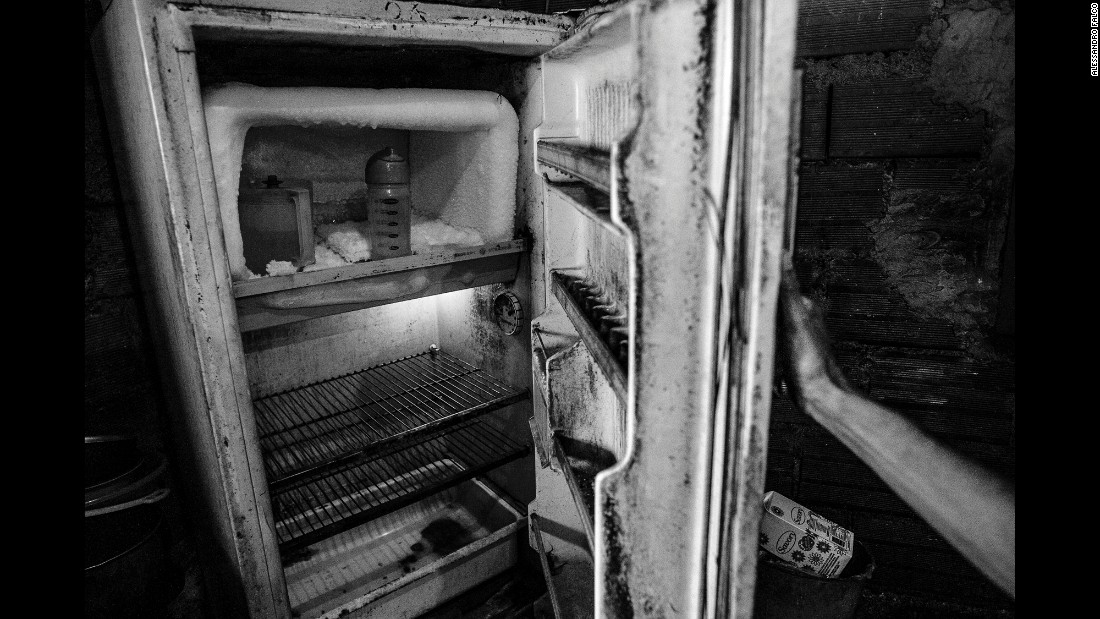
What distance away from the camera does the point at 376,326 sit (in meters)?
2.10

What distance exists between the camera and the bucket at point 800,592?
1.35 meters

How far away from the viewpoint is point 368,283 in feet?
4.84

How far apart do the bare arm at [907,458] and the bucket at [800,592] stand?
0.87m

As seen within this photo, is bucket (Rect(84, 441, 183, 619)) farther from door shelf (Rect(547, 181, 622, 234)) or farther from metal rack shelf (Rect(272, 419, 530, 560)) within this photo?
door shelf (Rect(547, 181, 622, 234))

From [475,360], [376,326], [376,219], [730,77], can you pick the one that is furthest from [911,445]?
[376,326]

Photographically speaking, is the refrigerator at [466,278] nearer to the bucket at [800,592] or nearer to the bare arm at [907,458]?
the bare arm at [907,458]

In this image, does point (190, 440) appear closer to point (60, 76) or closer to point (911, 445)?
point (60, 76)

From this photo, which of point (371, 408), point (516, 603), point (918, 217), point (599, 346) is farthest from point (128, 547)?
point (918, 217)

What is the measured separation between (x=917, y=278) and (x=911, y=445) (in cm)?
144

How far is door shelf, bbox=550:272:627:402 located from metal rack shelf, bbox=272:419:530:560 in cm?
79

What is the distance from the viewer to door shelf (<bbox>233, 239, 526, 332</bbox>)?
1323 mm

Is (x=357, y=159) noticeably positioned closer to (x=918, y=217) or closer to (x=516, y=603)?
(x=516, y=603)

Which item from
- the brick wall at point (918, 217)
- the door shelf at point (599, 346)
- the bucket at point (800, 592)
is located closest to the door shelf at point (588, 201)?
the door shelf at point (599, 346)

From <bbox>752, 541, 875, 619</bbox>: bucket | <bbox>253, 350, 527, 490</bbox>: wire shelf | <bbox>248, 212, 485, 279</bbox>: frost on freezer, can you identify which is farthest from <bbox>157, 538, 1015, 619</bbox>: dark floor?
<bbox>248, 212, 485, 279</bbox>: frost on freezer
